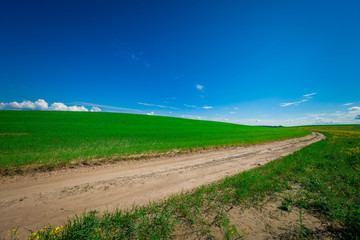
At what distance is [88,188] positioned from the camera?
18.2 feet

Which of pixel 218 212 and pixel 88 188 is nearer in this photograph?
pixel 218 212

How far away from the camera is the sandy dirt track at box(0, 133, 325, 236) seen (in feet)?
13.0

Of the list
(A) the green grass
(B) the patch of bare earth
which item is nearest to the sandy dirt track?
(A) the green grass

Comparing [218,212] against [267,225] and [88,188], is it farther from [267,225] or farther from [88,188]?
[88,188]

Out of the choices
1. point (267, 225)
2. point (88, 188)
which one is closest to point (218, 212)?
point (267, 225)

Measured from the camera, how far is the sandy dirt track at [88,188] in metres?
3.95

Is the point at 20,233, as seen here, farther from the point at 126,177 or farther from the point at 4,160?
the point at 4,160

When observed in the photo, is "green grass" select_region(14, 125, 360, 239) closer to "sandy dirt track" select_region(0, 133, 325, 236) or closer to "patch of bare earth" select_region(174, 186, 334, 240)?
"patch of bare earth" select_region(174, 186, 334, 240)

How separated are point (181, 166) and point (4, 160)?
10.7 m

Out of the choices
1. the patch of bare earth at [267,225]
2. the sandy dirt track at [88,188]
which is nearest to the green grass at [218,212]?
the patch of bare earth at [267,225]

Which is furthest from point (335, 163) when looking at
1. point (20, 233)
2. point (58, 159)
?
point (58, 159)

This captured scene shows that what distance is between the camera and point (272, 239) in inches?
118

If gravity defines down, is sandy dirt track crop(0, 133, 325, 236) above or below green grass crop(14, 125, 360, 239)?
below

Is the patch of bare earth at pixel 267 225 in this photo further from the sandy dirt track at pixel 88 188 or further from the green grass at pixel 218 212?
the sandy dirt track at pixel 88 188
